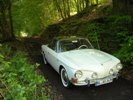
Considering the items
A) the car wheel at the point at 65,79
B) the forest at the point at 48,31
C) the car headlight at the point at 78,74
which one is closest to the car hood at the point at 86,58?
the car headlight at the point at 78,74

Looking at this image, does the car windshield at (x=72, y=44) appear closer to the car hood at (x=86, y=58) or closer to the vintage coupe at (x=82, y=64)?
the vintage coupe at (x=82, y=64)

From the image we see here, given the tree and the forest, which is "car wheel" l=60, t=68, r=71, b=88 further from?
the tree

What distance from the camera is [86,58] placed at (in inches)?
243

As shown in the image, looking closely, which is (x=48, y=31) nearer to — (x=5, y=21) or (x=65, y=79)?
(x=5, y=21)

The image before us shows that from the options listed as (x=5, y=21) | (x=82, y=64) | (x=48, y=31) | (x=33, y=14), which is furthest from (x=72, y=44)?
(x=33, y=14)

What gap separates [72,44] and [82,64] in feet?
5.45

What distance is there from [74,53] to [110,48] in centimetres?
297

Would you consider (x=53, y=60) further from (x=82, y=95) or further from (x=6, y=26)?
(x=6, y=26)

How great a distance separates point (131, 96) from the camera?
5398 millimetres

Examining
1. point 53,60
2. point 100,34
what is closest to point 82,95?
point 53,60

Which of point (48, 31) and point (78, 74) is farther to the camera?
point (48, 31)

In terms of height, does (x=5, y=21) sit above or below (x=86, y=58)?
below

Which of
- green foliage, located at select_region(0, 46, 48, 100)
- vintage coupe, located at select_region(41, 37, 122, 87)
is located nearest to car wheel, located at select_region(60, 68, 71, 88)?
vintage coupe, located at select_region(41, 37, 122, 87)

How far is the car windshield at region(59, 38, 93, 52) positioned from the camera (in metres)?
7.12
